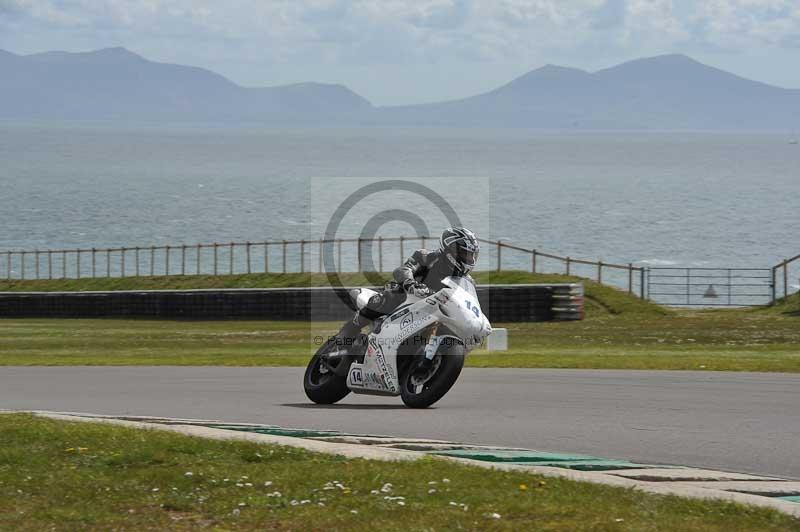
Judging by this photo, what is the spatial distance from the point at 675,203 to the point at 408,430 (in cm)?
15542

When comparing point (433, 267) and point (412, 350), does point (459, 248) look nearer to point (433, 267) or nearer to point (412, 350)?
point (433, 267)

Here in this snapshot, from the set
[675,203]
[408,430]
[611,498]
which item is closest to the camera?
[611,498]

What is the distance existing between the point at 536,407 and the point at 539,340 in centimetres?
1759

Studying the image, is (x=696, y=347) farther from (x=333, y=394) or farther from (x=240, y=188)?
(x=240, y=188)

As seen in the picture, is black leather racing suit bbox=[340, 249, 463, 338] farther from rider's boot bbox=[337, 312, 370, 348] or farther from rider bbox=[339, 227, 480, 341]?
rider's boot bbox=[337, 312, 370, 348]

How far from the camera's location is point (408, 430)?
39.7 ft

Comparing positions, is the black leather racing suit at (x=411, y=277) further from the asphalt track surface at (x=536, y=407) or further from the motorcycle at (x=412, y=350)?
the asphalt track surface at (x=536, y=407)

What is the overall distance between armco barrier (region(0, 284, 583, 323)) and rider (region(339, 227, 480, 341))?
73.5 ft

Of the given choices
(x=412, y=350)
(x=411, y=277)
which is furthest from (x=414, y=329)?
(x=411, y=277)

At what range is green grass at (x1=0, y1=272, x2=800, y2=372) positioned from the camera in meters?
23.0

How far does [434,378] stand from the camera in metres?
13.3

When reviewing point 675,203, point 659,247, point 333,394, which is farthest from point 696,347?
point 675,203

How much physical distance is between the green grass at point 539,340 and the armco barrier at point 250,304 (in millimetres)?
688

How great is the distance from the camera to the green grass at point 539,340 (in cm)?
2295
